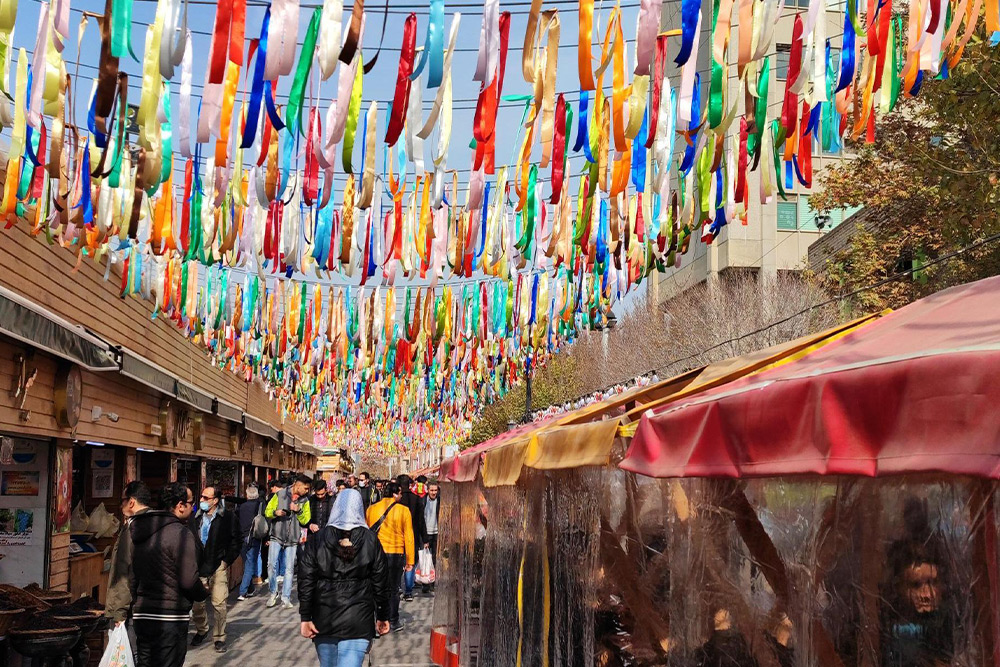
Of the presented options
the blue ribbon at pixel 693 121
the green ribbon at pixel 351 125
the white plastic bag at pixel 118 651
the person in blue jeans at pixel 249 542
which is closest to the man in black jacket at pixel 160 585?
the white plastic bag at pixel 118 651

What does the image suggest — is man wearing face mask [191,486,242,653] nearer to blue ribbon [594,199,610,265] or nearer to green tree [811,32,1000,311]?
blue ribbon [594,199,610,265]

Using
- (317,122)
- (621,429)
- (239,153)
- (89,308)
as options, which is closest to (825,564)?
(621,429)

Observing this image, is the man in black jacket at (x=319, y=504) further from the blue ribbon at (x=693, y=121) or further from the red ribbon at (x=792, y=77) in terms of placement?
the red ribbon at (x=792, y=77)

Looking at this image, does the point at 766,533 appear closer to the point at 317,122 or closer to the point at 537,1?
the point at 537,1

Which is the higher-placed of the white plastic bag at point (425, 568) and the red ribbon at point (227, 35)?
the red ribbon at point (227, 35)

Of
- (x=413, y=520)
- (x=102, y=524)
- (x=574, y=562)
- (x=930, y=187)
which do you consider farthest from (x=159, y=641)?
(x=413, y=520)

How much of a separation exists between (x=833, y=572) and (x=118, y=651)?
5111 mm

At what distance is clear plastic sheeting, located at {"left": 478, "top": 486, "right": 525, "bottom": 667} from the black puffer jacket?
37.5 inches

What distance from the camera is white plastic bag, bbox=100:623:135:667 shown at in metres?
6.44

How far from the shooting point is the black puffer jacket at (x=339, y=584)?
6621mm

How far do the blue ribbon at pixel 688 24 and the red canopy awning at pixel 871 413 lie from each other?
2003mm

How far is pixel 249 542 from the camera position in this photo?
15.8 m

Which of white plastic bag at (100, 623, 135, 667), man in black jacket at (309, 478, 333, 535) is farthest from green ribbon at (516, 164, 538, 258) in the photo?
man in black jacket at (309, 478, 333, 535)

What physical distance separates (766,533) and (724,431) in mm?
780
